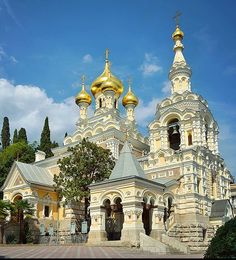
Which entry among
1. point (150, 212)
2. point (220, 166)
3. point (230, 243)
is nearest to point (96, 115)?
point (220, 166)

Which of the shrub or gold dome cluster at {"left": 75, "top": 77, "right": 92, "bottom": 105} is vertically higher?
gold dome cluster at {"left": 75, "top": 77, "right": 92, "bottom": 105}

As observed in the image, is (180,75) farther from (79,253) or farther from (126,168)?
(79,253)

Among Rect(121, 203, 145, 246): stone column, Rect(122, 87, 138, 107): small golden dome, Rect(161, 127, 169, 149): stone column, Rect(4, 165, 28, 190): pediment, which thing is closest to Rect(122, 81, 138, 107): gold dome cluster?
Rect(122, 87, 138, 107): small golden dome

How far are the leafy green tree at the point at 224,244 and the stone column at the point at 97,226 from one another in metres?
9.21

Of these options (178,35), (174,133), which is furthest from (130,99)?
(174,133)

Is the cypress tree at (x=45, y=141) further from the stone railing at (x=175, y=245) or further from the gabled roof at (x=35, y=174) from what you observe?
the stone railing at (x=175, y=245)

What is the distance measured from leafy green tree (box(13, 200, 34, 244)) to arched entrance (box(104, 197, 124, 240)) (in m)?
6.75

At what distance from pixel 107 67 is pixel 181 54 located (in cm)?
1087

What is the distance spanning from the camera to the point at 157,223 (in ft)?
72.1

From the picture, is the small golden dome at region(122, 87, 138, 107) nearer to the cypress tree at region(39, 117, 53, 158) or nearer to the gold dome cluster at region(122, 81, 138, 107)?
the gold dome cluster at region(122, 81, 138, 107)

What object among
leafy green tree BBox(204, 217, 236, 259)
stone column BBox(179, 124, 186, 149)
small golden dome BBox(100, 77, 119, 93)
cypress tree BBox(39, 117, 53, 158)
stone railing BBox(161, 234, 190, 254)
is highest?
small golden dome BBox(100, 77, 119, 93)

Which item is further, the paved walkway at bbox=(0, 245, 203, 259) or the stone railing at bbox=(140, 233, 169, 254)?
the stone railing at bbox=(140, 233, 169, 254)

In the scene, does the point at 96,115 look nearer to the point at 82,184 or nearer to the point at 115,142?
the point at 115,142

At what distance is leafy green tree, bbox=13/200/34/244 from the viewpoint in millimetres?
26906
